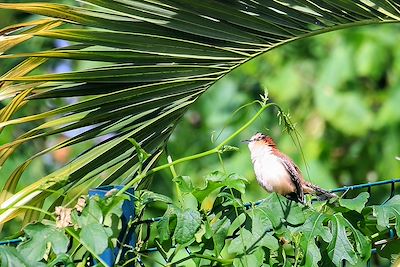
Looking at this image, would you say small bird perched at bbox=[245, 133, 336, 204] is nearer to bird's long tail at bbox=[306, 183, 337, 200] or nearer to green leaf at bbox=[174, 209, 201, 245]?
bird's long tail at bbox=[306, 183, 337, 200]

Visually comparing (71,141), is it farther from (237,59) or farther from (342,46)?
(342,46)

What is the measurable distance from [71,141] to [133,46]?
28cm

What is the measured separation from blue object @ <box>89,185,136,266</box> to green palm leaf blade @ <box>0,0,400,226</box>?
104 millimetres

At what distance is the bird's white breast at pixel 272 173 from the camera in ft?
8.66

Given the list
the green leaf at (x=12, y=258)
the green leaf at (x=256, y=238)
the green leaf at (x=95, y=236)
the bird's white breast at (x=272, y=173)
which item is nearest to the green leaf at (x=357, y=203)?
the green leaf at (x=256, y=238)

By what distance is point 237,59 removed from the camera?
8.38 feet

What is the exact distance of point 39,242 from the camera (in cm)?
186

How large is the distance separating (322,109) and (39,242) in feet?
13.8

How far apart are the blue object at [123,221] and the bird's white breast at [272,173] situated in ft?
2.19

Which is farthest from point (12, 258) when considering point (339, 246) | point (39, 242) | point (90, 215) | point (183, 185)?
point (339, 246)

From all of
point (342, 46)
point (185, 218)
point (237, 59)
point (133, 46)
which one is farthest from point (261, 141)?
point (342, 46)

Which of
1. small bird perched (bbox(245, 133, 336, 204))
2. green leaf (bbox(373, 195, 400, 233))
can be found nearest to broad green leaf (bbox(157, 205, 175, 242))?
green leaf (bbox(373, 195, 400, 233))

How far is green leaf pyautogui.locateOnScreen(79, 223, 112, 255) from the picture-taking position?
1844 mm

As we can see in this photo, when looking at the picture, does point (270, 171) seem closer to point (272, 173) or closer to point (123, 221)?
point (272, 173)
